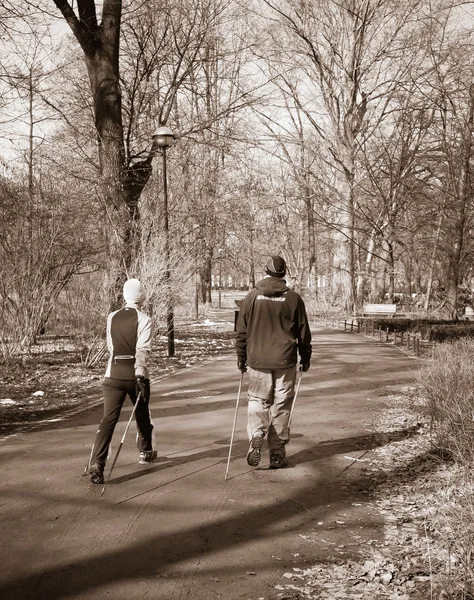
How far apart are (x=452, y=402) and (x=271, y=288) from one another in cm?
237

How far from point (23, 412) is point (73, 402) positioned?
1055 mm

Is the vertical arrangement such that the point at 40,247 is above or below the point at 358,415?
above

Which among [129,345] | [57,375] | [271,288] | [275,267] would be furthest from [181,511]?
[57,375]

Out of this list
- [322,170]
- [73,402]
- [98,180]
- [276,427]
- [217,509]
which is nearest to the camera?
[217,509]

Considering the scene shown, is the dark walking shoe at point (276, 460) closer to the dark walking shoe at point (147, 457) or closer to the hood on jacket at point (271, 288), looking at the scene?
the dark walking shoe at point (147, 457)

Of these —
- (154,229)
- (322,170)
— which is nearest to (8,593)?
(154,229)

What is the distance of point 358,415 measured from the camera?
984 centimetres

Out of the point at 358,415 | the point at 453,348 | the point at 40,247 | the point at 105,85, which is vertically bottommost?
the point at 358,415

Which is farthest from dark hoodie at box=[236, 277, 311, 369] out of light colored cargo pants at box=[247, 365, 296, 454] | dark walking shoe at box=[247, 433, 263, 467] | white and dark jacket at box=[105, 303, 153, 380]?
white and dark jacket at box=[105, 303, 153, 380]

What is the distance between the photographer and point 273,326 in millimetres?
6977


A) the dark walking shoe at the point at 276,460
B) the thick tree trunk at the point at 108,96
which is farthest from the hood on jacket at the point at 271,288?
the thick tree trunk at the point at 108,96

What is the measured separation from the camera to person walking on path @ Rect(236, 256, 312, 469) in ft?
22.7

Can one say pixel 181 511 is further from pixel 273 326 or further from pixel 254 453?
pixel 273 326

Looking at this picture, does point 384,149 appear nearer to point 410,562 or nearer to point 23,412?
point 23,412
